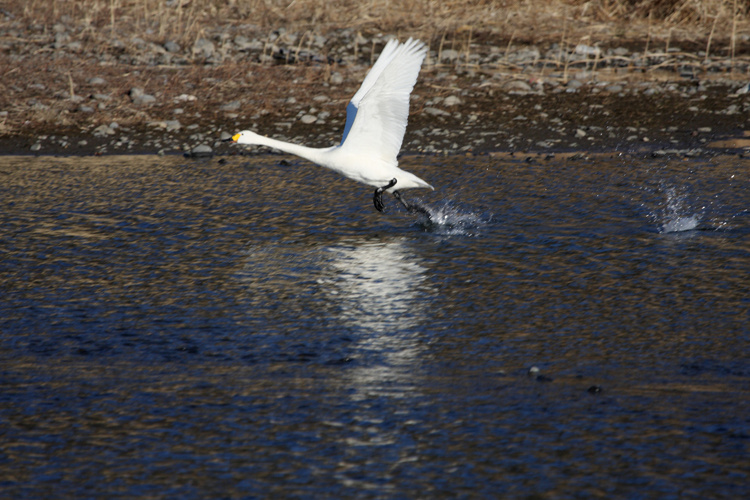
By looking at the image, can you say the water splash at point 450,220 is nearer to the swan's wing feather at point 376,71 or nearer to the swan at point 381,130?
the swan at point 381,130

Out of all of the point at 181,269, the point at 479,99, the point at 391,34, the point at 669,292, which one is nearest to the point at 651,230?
the point at 669,292

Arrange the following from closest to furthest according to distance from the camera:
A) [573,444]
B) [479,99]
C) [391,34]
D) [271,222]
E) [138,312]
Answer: [573,444]
[138,312]
[271,222]
[479,99]
[391,34]

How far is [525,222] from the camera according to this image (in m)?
7.86

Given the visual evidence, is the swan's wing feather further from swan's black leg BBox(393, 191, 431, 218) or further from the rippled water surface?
the rippled water surface

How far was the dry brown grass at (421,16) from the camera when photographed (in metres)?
16.6

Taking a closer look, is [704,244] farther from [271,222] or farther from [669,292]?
[271,222]

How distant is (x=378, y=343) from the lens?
5.18 meters

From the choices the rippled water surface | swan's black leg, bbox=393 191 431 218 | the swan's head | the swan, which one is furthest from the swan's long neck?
swan's black leg, bbox=393 191 431 218

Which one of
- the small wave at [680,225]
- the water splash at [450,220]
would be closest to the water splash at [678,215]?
the small wave at [680,225]

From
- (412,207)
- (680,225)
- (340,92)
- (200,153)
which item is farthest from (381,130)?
(340,92)

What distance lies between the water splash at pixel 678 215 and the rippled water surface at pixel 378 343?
4 cm

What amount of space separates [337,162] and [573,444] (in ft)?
14.4

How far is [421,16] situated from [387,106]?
34.4ft

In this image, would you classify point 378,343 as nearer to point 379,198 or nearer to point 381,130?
point 381,130
